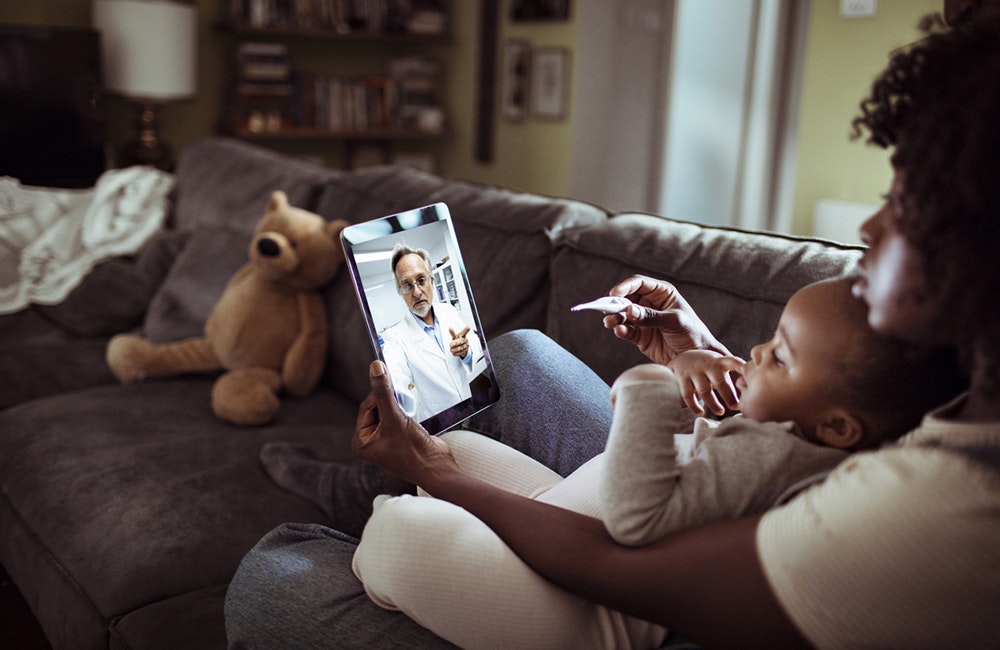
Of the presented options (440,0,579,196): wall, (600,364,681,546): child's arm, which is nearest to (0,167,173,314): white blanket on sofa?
(440,0,579,196): wall

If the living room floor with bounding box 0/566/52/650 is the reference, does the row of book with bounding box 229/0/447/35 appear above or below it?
above

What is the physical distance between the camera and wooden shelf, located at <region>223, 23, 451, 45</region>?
4.07 m

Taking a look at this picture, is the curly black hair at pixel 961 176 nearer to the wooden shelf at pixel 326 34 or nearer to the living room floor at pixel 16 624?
the living room floor at pixel 16 624

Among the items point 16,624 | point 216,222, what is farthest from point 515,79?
point 16,624

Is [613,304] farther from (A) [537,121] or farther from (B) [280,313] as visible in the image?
(A) [537,121]

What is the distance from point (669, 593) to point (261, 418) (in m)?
1.22

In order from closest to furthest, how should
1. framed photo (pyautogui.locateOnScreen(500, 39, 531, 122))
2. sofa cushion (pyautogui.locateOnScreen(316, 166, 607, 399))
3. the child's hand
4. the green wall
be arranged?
the child's hand < sofa cushion (pyautogui.locateOnScreen(316, 166, 607, 399)) < the green wall < framed photo (pyautogui.locateOnScreen(500, 39, 531, 122))

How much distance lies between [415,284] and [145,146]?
2.96m

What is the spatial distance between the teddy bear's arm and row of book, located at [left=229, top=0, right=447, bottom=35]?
8.26 feet

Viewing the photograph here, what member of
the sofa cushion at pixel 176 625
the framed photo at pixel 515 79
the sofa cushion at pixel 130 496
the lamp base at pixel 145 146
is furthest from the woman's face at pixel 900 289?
the framed photo at pixel 515 79

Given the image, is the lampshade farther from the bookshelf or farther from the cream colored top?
the cream colored top

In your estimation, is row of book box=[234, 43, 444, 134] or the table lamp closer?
the table lamp

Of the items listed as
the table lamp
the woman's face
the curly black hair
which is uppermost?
the table lamp

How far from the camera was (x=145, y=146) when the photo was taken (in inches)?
147
